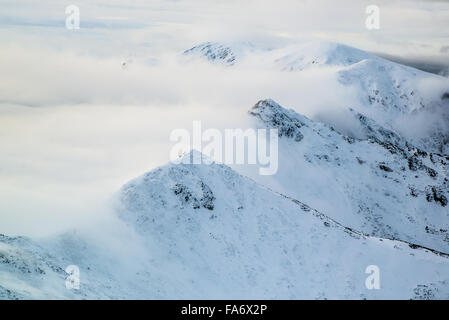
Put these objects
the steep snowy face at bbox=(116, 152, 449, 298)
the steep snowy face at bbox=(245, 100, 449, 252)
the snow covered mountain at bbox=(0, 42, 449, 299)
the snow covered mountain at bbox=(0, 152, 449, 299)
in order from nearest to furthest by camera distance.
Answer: the snow covered mountain at bbox=(0, 42, 449, 299) < the snow covered mountain at bbox=(0, 152, 449, 299) < the steep snowy face at bbox=(116, 152, 449, 298) < the steep snowy face at bbox=(245, 100, 449, 252)

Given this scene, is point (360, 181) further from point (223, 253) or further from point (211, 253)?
point (211, 253)

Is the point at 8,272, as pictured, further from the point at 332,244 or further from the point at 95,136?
the point at 95,136

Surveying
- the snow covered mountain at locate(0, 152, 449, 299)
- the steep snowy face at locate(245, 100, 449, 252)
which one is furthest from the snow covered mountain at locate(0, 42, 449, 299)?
the steep snowy face at locate(245, 100, 449, 252)

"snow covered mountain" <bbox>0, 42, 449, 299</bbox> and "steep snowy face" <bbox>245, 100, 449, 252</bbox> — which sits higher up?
"steep snowy face" <bbox>245, 100, 449, 252</bbox>

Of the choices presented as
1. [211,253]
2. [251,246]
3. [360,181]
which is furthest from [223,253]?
[360,181]

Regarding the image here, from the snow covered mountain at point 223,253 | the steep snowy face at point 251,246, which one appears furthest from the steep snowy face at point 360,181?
the steep snowy face at point 251,246

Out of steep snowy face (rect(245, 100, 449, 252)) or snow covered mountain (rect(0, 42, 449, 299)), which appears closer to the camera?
snow covered mountain (rect(0, 42, 449, 299))

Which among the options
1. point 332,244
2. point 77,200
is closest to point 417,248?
point 332,244

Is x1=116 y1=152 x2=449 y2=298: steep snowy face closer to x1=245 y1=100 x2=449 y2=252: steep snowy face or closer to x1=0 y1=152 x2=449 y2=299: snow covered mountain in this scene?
x1=0 y1=152 x2=449 y2=299: snow covered mountain
